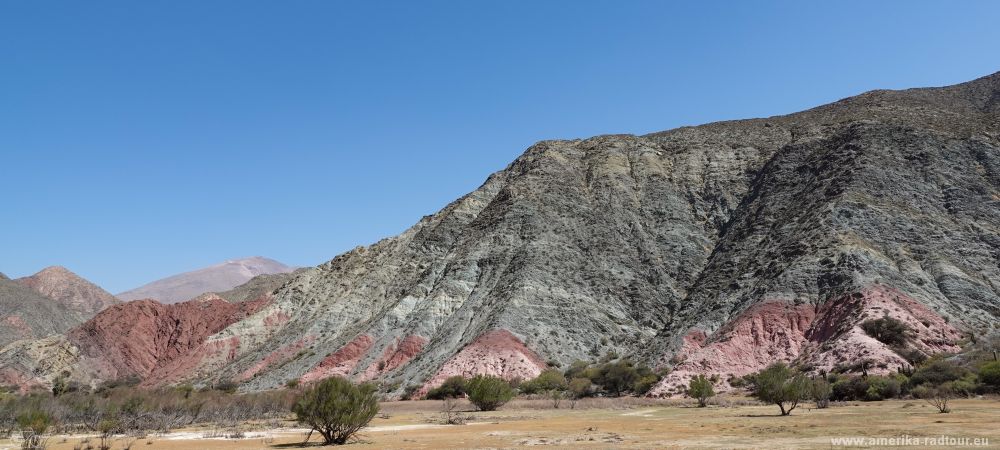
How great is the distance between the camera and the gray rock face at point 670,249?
5769cm

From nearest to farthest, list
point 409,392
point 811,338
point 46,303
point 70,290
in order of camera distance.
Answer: point 811,338
point 409,392
point 46,303
point 70,290

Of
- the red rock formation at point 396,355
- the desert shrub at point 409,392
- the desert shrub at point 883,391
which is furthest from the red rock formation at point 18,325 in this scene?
the desert shrub at point 883,391

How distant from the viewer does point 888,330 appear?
46.7m

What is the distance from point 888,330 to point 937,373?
33.6ft

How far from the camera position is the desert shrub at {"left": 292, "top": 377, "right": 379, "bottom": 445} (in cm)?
2291

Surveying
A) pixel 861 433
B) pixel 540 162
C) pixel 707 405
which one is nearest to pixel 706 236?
pixel 540 162

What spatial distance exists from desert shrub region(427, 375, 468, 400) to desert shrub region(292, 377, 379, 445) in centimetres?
2994

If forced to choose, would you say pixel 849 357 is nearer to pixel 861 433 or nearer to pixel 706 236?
pixel 861 433

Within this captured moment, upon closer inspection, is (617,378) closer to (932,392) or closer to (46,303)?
(932,392)

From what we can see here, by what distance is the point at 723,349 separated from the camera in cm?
5294

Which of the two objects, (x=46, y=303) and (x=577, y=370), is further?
(x=46, y=303)

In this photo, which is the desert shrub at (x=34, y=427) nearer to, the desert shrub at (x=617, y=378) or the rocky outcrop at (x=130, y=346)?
the desert shrub at (x=617, y=378)

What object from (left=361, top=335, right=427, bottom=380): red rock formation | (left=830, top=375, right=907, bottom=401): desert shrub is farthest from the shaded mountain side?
(left=830, top=375, right=907, bottom=401): desert shrub

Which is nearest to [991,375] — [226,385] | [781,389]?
[781,389]
